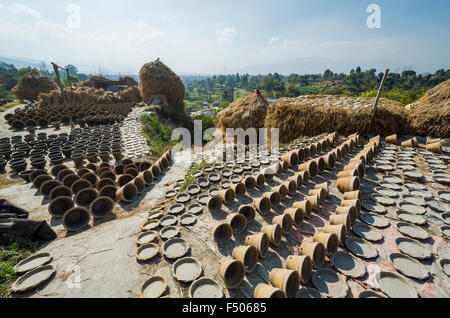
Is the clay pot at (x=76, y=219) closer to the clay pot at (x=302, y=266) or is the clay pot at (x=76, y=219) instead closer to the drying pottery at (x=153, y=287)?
the drying pottery at (x=153, y=287)

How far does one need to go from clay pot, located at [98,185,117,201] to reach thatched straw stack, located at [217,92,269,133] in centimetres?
991

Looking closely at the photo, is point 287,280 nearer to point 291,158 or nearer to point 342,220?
point 342,220

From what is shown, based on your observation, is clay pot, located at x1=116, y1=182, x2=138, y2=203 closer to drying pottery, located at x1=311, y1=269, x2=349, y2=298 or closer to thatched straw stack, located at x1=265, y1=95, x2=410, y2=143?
drying pottery, located at x1=311, y1=269, x2=349, y2=298

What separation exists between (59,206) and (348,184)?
770cm

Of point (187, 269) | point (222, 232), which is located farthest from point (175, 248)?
point (222, 232)

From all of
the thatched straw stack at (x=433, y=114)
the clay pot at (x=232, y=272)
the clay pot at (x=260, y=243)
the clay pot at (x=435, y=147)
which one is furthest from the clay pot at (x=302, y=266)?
the thatched straw stack at (x=433, y=114)

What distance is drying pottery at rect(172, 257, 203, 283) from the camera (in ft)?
9.78

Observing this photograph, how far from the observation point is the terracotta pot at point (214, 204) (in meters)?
4.66

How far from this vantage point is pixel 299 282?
2.71m

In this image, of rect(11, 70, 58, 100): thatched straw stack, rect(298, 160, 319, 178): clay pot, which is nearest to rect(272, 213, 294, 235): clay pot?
rect(298, 160, 319, 178): clay pot

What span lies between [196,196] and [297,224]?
2807 millimetres

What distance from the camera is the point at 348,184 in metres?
4.83

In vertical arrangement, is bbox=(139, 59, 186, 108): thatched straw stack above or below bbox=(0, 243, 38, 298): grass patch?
above
